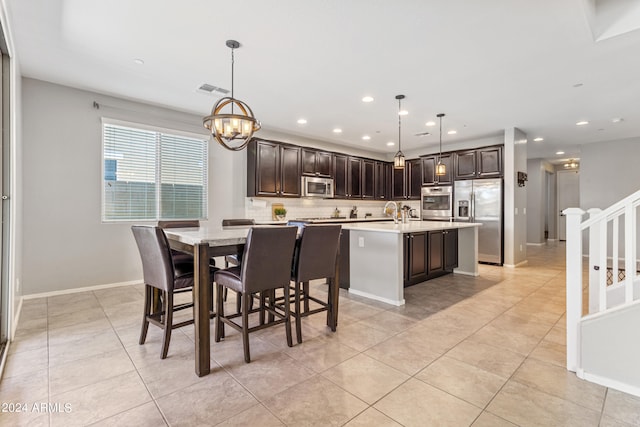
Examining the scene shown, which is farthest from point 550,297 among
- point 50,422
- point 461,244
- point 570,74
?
point 50,422

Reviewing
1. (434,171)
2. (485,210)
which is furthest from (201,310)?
(434,171)

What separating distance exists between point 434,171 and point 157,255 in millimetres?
6375

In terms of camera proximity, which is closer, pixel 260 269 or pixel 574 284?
pixel 574 284

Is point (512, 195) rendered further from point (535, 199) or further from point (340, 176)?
point (535, 199)

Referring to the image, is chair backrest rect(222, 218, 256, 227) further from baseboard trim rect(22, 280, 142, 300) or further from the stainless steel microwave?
the stainless steel microwave

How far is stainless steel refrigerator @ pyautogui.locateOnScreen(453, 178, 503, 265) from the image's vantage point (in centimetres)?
608

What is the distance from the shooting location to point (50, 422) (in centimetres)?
161

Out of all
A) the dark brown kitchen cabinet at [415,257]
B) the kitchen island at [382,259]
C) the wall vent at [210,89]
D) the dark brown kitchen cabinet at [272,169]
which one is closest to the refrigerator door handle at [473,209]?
the kitchen island at [382,259]

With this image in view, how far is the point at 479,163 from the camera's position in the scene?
6.43 m

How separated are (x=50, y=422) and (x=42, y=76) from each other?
3911 millimetres

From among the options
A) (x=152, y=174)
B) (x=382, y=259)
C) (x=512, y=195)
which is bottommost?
(x=382, y=259)

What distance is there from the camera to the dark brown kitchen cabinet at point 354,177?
7156 mm

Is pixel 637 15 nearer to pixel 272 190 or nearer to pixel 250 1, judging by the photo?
pixel 250 1

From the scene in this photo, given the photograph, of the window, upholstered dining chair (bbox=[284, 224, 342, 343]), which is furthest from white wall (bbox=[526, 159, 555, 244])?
the window
